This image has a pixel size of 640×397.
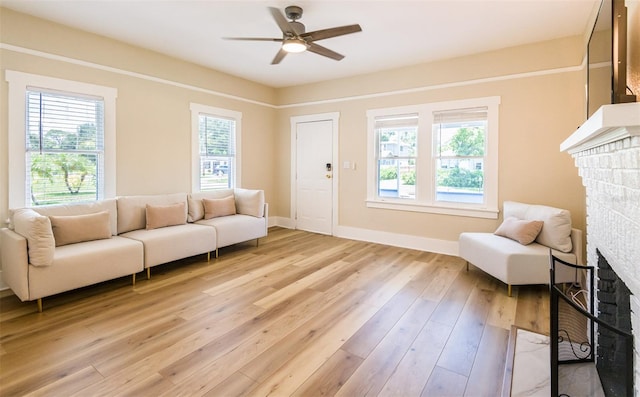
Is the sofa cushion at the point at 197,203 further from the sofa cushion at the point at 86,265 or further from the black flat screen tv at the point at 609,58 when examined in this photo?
the black flat screen tv at the point at 609,58

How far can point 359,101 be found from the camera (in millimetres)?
5520

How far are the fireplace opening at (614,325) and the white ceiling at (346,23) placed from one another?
8.48 ft

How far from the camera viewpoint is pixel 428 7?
321 cm

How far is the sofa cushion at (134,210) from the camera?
394 centimetres

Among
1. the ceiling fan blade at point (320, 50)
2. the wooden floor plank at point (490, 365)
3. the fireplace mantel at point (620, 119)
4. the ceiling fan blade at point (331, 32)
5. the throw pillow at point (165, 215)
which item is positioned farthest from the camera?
the throw pillow at point (165, 215)

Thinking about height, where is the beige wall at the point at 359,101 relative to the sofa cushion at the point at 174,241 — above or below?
above

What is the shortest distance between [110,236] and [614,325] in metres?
4.37

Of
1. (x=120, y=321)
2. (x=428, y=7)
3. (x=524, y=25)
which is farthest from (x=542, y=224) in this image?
(x=120, y=321)

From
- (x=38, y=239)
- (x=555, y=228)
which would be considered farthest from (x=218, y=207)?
(x=555, y=228)

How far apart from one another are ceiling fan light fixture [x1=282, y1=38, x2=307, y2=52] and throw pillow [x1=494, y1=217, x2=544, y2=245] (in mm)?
2989

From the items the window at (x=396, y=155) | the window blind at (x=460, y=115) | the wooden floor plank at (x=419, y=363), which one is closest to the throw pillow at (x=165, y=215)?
the window at (x=396, y=155)

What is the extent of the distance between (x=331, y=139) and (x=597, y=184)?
4256 millimetres

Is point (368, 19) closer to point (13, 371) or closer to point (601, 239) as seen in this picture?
point (601, 239)

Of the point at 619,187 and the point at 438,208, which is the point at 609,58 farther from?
the point at 438,208
